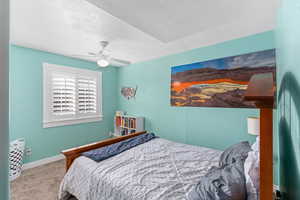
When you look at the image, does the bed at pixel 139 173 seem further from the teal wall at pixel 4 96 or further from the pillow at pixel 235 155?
the teal wall at pixel 4 96

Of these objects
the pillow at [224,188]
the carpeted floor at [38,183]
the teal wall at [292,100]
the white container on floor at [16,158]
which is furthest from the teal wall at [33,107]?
the teal wall at [292,100]

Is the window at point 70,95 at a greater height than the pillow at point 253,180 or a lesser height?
greater

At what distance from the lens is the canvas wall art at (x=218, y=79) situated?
7.31ft

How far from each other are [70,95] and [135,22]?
2.52 metres

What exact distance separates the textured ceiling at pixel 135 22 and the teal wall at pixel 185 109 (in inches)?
8.1

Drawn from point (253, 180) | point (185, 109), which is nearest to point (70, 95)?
point (185, 109)

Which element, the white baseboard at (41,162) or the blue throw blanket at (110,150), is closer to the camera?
the blue throw blanket at (110,150)

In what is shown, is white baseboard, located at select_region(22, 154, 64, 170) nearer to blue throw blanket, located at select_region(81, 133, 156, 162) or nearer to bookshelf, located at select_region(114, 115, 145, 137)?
bookshelf, located at select_region(114, 115, 145, 137)

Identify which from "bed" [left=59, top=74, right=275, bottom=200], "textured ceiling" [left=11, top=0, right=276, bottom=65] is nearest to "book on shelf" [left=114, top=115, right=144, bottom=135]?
"bed" [left=59, top=74, right=275, bottom=200]

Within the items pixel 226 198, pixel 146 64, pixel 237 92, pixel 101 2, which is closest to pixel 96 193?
pixel 226 198

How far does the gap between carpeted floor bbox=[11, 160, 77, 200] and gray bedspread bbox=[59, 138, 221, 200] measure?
52 centimetres

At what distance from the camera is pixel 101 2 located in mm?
1489

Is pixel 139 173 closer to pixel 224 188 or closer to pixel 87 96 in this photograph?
pixel 224 188

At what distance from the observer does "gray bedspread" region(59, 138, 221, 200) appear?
1268 millimetres
